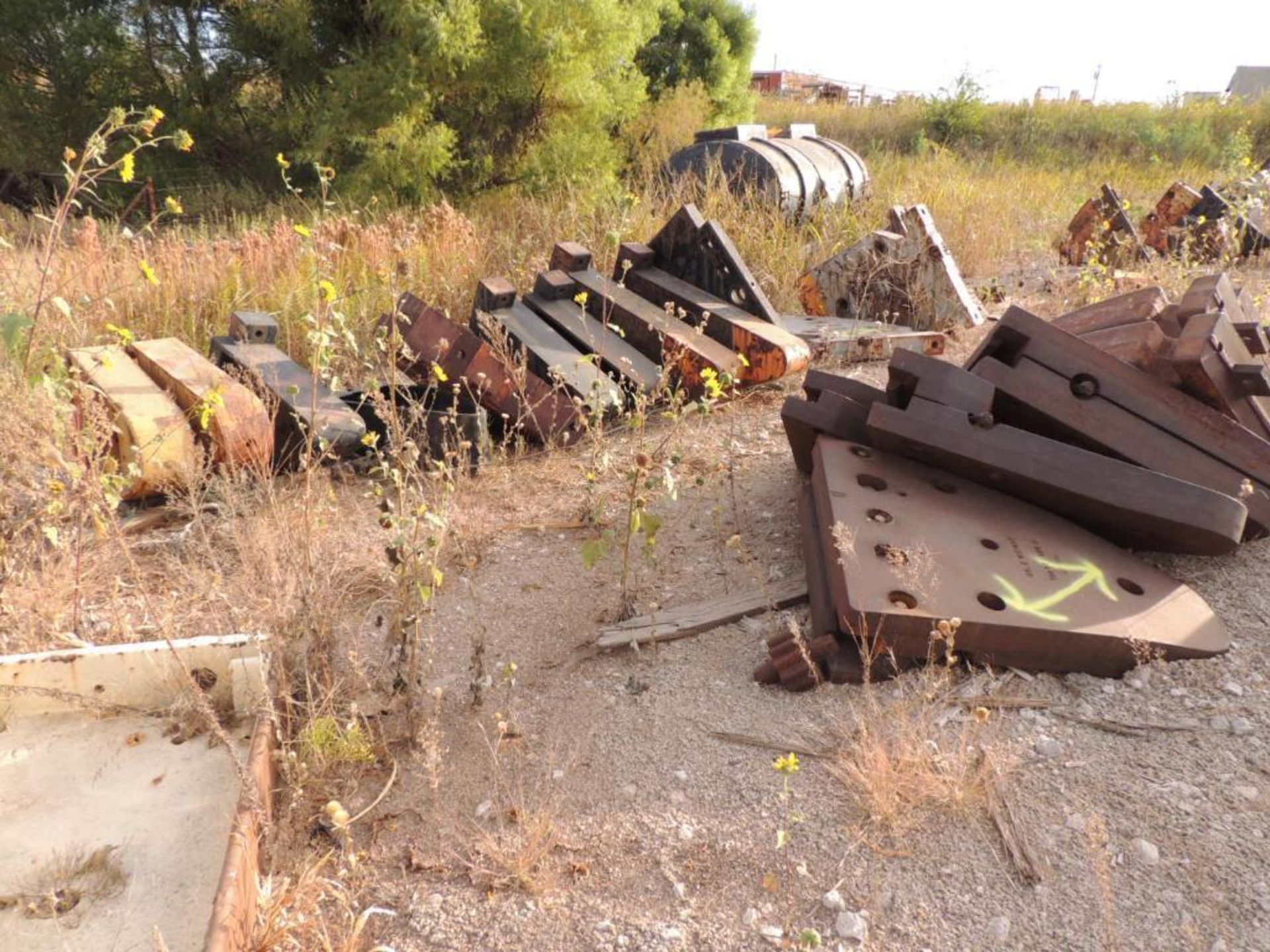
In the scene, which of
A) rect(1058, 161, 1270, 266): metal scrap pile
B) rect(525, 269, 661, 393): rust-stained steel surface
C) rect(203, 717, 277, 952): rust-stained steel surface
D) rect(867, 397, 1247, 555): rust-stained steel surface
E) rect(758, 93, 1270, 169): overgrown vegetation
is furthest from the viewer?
rect(758, 93, 1270, 169): overgrown vegetation

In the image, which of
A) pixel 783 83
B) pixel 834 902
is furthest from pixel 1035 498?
pixel 783 83

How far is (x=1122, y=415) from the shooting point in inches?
114

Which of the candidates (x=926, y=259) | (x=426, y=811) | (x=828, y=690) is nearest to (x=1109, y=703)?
(x=828, y=690)

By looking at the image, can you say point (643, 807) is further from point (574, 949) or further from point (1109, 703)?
point (1109, 703)

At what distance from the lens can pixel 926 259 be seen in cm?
568

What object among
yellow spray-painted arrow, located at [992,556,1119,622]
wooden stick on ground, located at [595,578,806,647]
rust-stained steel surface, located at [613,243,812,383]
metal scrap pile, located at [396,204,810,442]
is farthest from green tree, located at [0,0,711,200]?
yellow spray-painted arrow, located at [992,556,1119,622]

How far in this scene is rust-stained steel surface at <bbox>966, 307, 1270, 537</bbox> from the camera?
113 inches

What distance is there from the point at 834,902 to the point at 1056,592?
1.15 m

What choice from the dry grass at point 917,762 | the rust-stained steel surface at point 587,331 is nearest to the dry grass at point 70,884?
the dry grass at point 917,762

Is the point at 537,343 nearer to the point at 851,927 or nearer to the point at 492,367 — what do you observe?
the point at 492,367

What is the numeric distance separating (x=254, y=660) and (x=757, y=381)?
3.00 meters

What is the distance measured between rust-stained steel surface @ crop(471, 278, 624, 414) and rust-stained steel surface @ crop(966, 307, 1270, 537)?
1.58 metres

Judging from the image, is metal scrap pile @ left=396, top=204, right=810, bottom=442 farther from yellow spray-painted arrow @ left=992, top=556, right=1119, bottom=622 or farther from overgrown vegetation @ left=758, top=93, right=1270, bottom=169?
overgrown vegetation @ left=758, top=93, right=1270, bottom=169

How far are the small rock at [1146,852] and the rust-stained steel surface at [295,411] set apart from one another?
2938 mm
